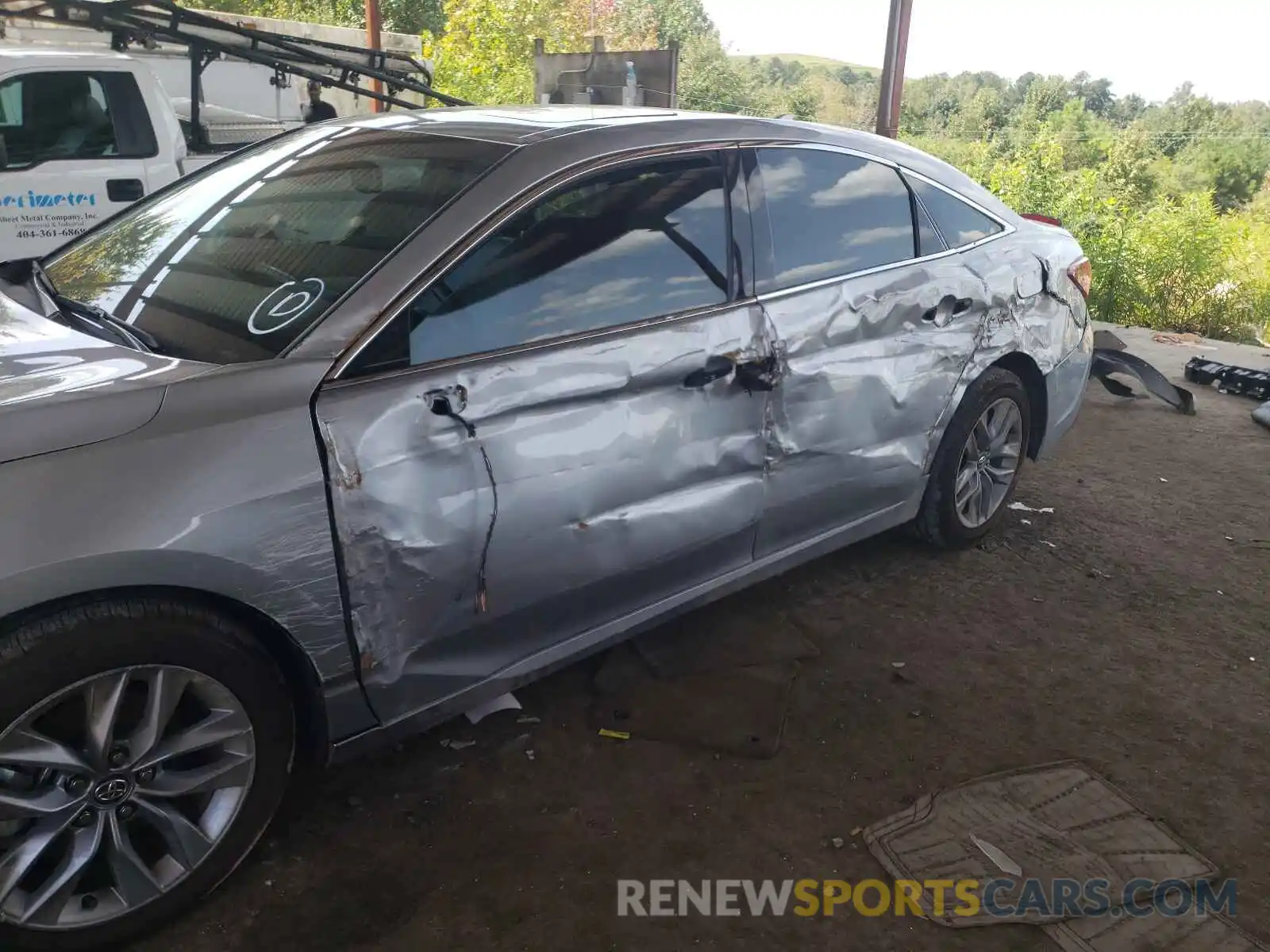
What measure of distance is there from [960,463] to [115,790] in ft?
9.96

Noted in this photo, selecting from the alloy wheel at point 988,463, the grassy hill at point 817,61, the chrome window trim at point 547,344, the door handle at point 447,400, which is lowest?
the alloy wheel at point 988,463

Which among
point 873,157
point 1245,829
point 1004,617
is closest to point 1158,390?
point 1004,617

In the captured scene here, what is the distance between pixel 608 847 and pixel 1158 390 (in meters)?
5.51

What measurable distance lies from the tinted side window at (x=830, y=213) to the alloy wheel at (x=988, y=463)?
0.88 m

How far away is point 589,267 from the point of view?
2.48 meters

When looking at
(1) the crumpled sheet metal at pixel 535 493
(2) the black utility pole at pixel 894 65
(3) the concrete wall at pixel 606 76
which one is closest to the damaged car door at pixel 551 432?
(1) the crumpled sheet metal at pixel 535 493

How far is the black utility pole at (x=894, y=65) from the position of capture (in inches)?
337

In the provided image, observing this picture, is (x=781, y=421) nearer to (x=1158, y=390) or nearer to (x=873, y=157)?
(x=873, y=157)

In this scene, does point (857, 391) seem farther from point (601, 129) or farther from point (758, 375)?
point (601, 129)

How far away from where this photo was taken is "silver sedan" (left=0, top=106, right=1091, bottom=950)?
184 cm

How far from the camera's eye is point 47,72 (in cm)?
618

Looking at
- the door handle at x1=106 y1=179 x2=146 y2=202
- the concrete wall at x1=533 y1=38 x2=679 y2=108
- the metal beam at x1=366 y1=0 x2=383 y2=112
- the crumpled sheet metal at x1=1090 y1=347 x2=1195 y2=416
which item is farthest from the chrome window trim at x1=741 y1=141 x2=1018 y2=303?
the metal beam at x1=366 y1=0 x2=383 y2=112

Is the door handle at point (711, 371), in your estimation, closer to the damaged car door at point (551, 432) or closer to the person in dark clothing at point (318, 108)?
the damaged car door at point (551, 432)

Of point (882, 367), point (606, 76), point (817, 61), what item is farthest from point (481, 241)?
point (817, 61)
